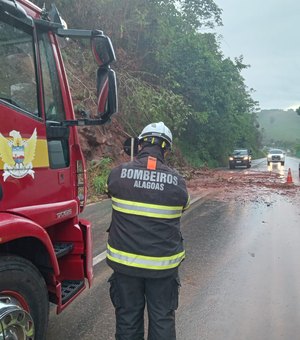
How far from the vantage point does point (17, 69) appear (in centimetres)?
274

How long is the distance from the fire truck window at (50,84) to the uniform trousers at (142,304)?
1.31 meters

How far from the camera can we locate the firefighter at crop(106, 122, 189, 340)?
2.59m

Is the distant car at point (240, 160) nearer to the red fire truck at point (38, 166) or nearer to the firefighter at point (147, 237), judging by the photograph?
the red fire truck at point (38, 166)

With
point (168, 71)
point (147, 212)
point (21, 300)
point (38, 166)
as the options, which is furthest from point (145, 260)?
point (168, 71)

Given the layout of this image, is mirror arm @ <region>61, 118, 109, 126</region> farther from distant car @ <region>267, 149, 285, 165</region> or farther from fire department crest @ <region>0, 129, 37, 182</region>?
distant car @ <region>267, 149, 285, 165</region>

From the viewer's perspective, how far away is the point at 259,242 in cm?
730

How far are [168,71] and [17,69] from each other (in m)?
23.9

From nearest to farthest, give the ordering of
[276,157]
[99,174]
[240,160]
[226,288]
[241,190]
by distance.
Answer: [226,288], [99,174], [241,190], [240,160], [276,157]

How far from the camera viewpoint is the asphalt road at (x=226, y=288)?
3809 millimetres

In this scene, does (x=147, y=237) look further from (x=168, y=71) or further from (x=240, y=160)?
(x=240, y=160)

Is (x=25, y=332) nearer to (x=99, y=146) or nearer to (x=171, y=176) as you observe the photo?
(x=171, y=176)

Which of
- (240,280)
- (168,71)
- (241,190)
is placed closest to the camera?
(240,280)

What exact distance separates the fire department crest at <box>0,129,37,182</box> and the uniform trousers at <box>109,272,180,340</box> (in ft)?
3.07

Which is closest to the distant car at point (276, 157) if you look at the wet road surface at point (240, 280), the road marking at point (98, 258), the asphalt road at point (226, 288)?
the wet road surface at point (240, 280)
